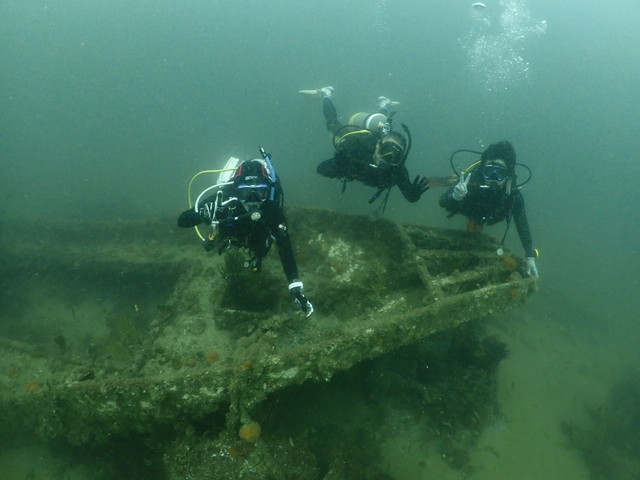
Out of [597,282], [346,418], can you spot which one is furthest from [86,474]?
[597,282]

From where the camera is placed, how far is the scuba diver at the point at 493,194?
20.6ft

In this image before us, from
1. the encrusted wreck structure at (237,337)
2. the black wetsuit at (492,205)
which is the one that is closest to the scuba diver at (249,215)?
the encrusted wreck structure at (237,337)

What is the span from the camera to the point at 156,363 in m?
4.32

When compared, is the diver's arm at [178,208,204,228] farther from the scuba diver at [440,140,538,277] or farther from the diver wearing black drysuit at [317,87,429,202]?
the scuba diver at [440,140,538,277]

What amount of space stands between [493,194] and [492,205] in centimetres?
22

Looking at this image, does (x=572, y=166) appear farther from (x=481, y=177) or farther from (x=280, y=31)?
(x=280, y=31)

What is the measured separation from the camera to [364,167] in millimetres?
6578

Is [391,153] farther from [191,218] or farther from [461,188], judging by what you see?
[191,218]

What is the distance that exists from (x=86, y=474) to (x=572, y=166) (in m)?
68.5

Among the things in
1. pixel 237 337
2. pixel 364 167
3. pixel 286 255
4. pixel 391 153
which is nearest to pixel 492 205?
pixel 391 153

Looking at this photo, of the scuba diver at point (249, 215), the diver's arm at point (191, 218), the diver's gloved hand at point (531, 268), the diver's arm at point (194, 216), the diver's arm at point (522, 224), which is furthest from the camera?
the diver's arm at point (522, 224)

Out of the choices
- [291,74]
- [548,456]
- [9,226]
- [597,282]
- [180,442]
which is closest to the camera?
[180,442]

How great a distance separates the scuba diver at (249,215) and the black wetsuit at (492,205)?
3.70 meters

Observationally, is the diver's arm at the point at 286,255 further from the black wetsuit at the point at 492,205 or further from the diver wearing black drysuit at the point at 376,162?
the black wetsuit at the point at 492,205
